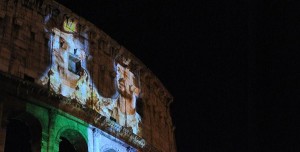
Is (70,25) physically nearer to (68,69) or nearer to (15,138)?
(68,69)

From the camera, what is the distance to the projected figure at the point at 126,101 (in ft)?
77.3

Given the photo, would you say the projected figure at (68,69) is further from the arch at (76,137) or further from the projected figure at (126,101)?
the projected figure at (126,101)

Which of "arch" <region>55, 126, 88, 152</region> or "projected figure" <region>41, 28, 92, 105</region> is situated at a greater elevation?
"projected figure" <region>41, 28, 92, 105</region>

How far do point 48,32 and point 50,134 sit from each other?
15.5ft

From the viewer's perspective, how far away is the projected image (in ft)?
68.1

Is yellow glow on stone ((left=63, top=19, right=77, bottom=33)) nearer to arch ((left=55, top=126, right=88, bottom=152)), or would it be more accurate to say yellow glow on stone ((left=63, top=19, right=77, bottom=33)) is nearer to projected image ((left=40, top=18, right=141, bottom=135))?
projected image ((left=40, top=18, right=141, bottom=135))

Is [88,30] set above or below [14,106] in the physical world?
above

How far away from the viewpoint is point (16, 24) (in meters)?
20.2

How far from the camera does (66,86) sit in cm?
2088

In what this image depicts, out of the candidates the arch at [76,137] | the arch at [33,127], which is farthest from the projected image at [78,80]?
the arch at [33,127]

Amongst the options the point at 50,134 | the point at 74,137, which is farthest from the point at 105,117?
the point at 50,134

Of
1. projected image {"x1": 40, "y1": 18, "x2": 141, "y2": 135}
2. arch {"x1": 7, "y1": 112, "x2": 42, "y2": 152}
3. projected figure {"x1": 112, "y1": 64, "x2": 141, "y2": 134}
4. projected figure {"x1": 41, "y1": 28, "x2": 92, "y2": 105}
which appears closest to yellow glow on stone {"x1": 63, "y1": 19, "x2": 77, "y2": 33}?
projected image {"x1": 40, "y1": 18, "x2": 141, "y2": 135}

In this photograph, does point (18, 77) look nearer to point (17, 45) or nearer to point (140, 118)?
point (17, 45)

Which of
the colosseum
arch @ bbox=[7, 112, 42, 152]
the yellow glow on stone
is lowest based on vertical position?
arch @ bbox=[7, 112, 42, 152]
